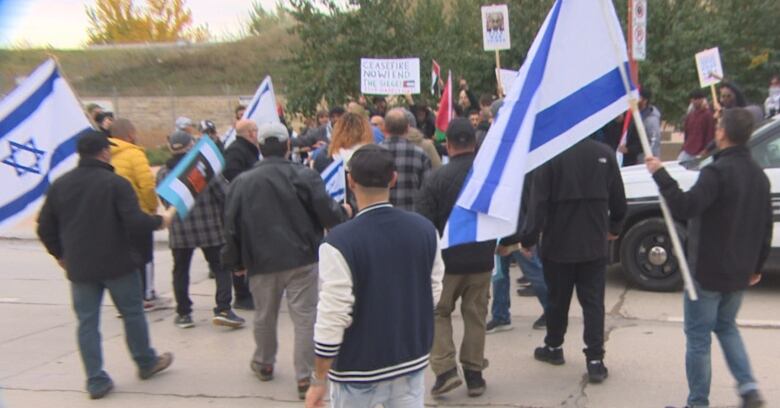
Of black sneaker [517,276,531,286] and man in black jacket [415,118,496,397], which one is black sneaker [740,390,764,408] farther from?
black sneaker [517,276,531,286]

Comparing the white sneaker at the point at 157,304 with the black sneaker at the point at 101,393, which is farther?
the white sneaker at the point at 157,304

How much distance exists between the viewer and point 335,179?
6.63 m

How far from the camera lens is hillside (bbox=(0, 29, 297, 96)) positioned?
147ft

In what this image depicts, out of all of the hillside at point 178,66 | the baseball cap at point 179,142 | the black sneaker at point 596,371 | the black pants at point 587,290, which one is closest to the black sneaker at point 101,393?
the baseball cap at point 179,142

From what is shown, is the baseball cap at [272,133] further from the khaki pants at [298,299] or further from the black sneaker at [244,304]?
the black sneaker at [244,304]

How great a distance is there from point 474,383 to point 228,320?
272 centimetres

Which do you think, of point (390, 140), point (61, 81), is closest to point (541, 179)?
point (390, 140)

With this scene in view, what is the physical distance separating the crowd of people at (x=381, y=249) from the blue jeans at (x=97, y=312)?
0.04 feet

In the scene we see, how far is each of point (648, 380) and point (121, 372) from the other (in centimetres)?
387

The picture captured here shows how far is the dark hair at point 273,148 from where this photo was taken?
17.6ft

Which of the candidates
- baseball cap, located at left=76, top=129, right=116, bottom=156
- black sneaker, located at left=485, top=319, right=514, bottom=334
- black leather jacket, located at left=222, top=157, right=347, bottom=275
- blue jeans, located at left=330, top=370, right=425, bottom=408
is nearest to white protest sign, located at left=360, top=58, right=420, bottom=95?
black sneaker, located at left=485, top=319, right=514, bottom=334

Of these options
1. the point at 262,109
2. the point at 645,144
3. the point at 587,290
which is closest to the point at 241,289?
the point at 262,109

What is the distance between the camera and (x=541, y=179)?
529 centimetres

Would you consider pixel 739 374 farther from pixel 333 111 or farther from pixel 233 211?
pixel 333 111
